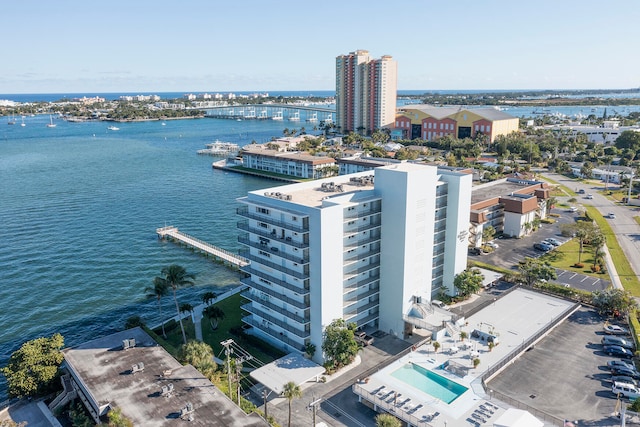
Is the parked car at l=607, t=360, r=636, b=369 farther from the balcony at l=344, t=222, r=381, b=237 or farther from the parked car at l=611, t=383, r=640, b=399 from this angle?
the balcony at l=344, t=222, r=381, b=237

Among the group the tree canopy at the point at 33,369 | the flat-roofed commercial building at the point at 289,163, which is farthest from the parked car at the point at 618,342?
the flat-roofed commercial building at the point at 289,163

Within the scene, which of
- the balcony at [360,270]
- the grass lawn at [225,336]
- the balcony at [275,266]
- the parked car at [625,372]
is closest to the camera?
the parked car at [625,372]

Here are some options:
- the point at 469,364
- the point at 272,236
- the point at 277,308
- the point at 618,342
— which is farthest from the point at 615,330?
the point at 272,236

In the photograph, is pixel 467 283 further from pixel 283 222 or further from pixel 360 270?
pixel 283 222

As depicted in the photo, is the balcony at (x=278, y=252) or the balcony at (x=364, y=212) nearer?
the balcony at (x=278, y=252)

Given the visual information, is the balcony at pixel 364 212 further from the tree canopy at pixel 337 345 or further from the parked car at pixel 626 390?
the parked car at pixel 626 390
